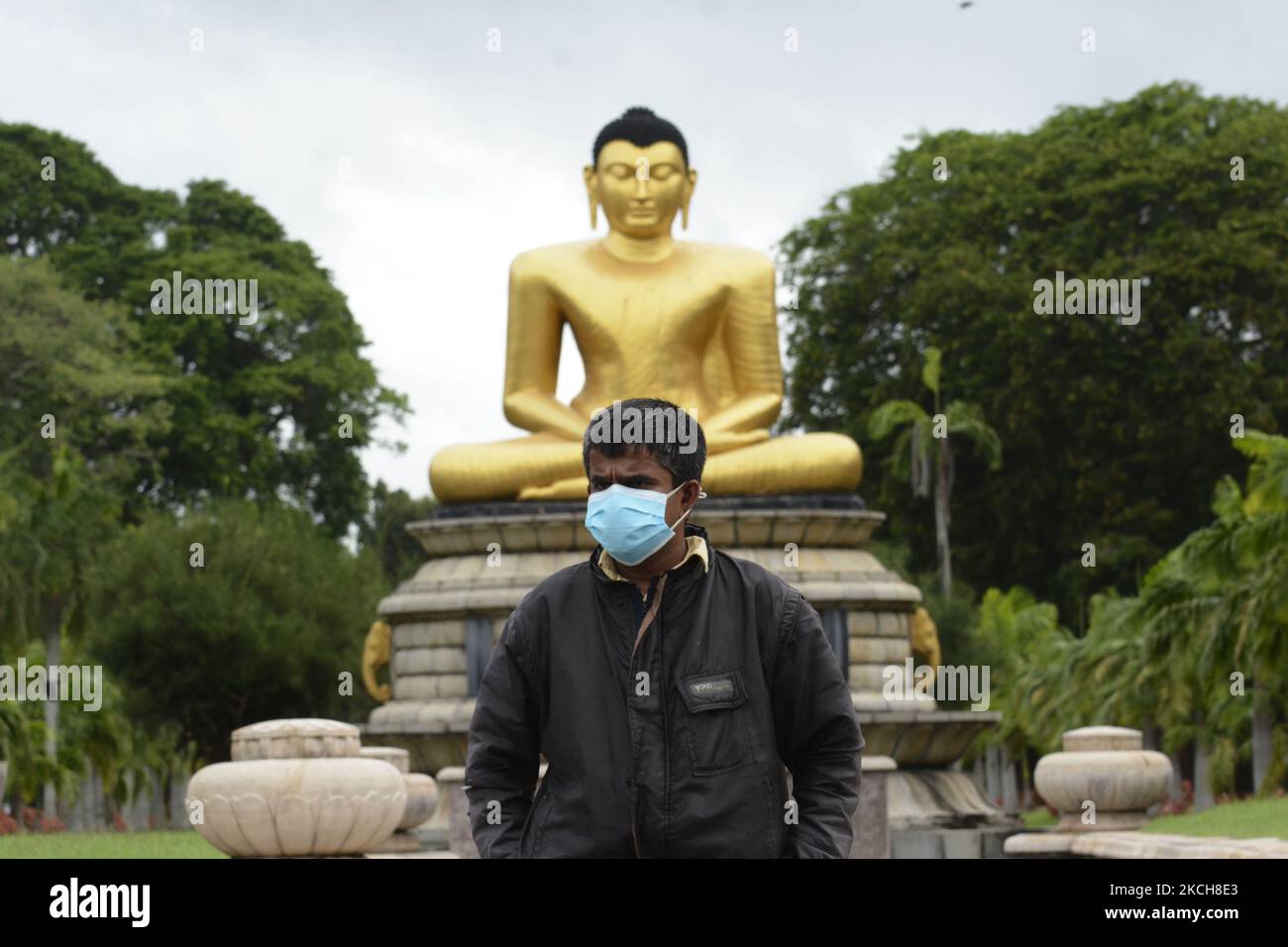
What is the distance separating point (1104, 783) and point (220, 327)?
92.6ft

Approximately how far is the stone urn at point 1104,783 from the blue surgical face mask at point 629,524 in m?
11.8

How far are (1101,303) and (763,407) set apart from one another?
15.9m

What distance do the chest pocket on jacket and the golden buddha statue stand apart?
51.7ft

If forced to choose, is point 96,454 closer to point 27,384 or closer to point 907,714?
point 27,384

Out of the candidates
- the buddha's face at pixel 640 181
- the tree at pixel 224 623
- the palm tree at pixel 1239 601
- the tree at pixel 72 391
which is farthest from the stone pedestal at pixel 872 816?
the tree at pixel 72 391

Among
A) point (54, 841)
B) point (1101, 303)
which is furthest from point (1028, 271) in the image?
point (54, 841)

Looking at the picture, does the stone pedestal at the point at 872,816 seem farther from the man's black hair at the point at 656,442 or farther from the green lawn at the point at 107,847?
the man's black hair at the point at 656,442

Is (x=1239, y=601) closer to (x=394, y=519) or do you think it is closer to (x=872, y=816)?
(x=872, y=816)

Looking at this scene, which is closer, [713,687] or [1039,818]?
[713,687]

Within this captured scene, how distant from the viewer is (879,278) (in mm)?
39375

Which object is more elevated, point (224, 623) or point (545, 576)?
point (545, 576)

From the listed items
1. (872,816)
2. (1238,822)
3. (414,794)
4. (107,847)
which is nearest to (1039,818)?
(1238,822)

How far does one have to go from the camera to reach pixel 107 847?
15891 mm

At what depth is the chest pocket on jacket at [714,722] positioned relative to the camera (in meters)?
4.82
